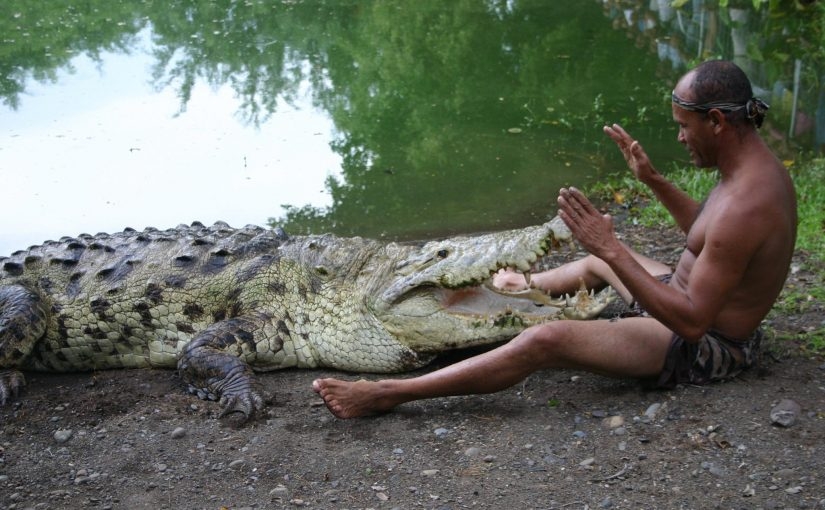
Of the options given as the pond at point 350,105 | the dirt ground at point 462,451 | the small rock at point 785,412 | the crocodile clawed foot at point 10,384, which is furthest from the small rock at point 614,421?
the pond at point 350,105

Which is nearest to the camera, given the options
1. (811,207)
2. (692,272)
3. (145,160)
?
(692,272)

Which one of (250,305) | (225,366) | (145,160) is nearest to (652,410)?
(225,366)

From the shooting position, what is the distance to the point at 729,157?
3342 mm

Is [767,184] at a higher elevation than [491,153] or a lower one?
higher

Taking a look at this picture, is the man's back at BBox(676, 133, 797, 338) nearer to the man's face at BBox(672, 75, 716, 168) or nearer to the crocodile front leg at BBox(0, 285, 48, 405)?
the man's face at BBox(672, 75, 716, 168)

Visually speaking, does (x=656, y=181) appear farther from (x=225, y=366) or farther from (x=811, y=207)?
(x=811, y=207)

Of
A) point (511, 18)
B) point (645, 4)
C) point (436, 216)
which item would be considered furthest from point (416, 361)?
point (645, 4)

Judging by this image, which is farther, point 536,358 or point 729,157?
point 536,358

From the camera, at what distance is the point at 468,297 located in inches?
171

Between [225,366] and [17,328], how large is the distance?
1.16 m

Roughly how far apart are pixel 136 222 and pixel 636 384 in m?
4.29

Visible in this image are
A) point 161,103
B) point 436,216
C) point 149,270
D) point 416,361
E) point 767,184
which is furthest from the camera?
point 161,103

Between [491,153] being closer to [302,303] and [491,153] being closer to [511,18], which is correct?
[302,303]

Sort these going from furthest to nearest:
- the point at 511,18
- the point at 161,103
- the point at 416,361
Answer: the point at 511,18, the point at 161,103, the point at 416,361
